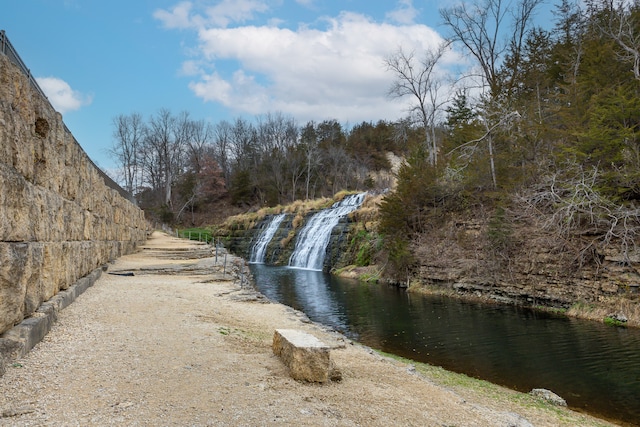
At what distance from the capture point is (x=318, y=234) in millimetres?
29250

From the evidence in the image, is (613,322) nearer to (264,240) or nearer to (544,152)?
(544,152)

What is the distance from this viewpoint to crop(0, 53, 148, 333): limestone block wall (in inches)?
164

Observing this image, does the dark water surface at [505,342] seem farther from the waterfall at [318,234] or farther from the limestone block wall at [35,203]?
the waterfall at [318,234]

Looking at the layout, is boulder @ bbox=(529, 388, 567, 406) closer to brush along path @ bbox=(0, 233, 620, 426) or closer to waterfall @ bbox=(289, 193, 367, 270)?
brush along path @ bbox=(0, 233, 620, 426)

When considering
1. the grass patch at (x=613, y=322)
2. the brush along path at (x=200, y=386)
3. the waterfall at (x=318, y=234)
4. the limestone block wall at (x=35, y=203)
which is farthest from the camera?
the waterfall at (x=318, y=234)

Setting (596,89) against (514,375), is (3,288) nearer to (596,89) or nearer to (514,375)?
(514,375)

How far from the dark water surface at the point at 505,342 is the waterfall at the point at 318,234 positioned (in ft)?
37.5

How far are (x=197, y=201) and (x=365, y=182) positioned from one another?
69.2 ft

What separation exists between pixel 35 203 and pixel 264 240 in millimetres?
29521

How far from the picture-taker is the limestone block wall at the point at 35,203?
164 inches

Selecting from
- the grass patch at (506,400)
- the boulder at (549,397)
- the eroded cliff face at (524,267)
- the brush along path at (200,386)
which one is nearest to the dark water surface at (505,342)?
the boulder at (549,397)

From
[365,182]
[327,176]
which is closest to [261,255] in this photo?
[365,182]

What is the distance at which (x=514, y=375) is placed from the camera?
763 cm

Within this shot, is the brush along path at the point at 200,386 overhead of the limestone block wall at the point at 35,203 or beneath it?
beneath
